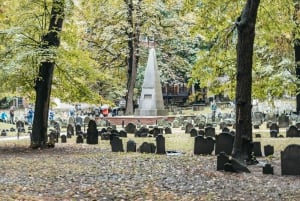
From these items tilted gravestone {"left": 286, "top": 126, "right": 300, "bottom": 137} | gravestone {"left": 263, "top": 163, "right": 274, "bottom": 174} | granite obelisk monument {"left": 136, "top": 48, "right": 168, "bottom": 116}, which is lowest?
gravestone {"left": 263, "top": 163, "right": 274, "bottom": 174}

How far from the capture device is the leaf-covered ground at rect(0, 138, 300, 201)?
9062 mm

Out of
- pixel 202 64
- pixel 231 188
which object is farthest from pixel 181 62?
pixel 231 188

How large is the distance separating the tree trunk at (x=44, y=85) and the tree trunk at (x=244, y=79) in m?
6.99

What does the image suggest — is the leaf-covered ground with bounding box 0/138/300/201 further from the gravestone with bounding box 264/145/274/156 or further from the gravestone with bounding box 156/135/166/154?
the gravestone with bounding box 156/135/166/154

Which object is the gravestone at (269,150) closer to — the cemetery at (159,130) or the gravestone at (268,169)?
the cemetery at (159,130)

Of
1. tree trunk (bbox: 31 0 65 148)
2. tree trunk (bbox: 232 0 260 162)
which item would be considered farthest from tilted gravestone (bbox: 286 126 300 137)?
tree trunk (bbox: 31 0 65 148)

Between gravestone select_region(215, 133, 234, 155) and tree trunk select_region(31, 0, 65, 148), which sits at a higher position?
tree trunk select_region(31, 0, 65, 148)

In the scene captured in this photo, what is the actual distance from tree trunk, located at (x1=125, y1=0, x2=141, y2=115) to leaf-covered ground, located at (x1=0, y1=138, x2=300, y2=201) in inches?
971

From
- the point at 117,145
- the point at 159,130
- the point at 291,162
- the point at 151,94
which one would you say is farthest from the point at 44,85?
the point at 151,94

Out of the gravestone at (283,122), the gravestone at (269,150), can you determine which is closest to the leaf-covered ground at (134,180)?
the gravestone at (269,150)

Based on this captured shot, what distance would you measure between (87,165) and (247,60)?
507cm

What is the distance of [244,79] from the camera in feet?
44.4

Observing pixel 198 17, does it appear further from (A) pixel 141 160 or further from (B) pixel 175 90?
(B) pixel 175 90

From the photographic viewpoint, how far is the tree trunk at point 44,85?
17.8 metres
